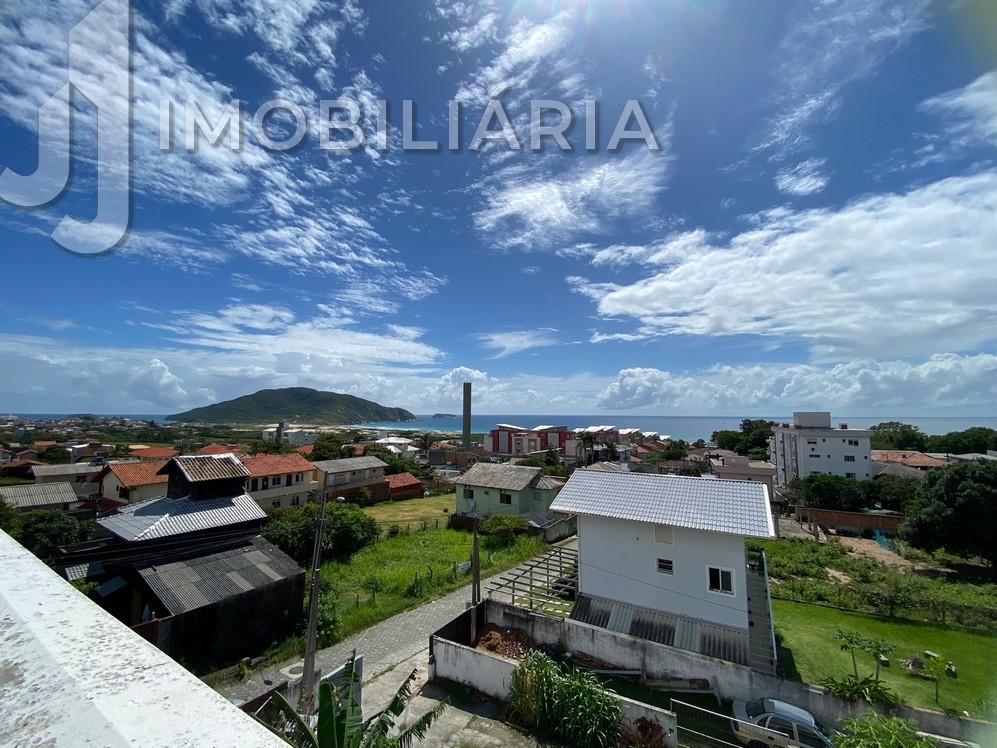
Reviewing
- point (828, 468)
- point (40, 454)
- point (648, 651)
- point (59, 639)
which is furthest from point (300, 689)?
point (40, 454)

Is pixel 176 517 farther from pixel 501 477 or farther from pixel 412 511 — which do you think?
pixel 412 511

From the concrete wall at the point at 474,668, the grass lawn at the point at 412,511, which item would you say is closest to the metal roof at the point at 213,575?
the concrete wall at the point at 474,668

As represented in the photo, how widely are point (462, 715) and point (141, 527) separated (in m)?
12.0

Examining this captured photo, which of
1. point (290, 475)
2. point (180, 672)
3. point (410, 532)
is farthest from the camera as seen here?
point (290, 475)

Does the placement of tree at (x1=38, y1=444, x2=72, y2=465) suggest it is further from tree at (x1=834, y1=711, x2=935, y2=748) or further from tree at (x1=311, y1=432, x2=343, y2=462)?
tree at (x1=834, y1=711, x2=935, y2=748)

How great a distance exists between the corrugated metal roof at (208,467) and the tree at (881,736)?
1977 cm

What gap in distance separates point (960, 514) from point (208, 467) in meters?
35.9

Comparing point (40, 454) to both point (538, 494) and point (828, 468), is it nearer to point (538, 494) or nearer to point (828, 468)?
point (538, 494)

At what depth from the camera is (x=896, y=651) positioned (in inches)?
518

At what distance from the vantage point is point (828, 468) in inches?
1930

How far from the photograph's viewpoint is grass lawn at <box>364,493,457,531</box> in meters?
31.4

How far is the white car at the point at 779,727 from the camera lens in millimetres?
8852

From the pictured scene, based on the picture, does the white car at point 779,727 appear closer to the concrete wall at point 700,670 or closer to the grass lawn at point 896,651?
the concrete wall at point 700,670

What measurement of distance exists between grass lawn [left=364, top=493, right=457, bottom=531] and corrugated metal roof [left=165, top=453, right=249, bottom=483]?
40.4 feet
